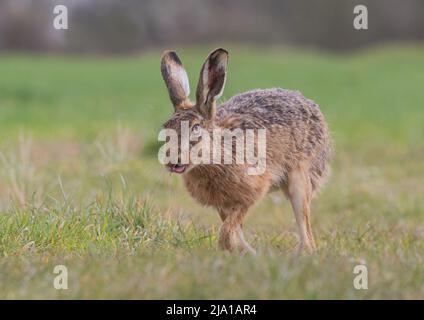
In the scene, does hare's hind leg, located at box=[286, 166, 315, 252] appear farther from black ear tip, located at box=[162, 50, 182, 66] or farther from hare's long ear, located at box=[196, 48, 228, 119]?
black ear tip, located at box=[162, 50, 182, 66]

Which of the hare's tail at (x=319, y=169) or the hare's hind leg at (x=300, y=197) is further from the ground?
the hare's tail at (x=319, y=169)

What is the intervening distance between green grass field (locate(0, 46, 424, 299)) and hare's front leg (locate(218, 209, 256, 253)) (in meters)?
0.15

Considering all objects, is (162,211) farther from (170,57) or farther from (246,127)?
(170,57)

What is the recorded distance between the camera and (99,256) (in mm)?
6309

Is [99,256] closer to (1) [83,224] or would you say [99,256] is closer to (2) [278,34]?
(1) [83,224]

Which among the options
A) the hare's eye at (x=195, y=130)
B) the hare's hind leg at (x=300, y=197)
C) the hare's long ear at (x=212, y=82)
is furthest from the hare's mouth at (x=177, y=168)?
the hare's hind leg at (x=300, y=197)

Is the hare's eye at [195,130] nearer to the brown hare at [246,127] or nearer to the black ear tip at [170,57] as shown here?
the brown hare at [246,127]

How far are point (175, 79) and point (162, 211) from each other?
187 cm

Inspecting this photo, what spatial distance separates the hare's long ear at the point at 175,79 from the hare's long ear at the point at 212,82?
0.17 meters

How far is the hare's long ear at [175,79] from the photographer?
281 inches

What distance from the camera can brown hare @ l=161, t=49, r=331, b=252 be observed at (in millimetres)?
6953

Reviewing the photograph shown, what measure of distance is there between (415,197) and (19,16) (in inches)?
1655

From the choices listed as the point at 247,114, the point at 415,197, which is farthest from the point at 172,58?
the point at 415,197

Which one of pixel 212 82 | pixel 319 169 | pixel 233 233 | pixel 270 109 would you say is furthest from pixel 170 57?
pixel 319 169
